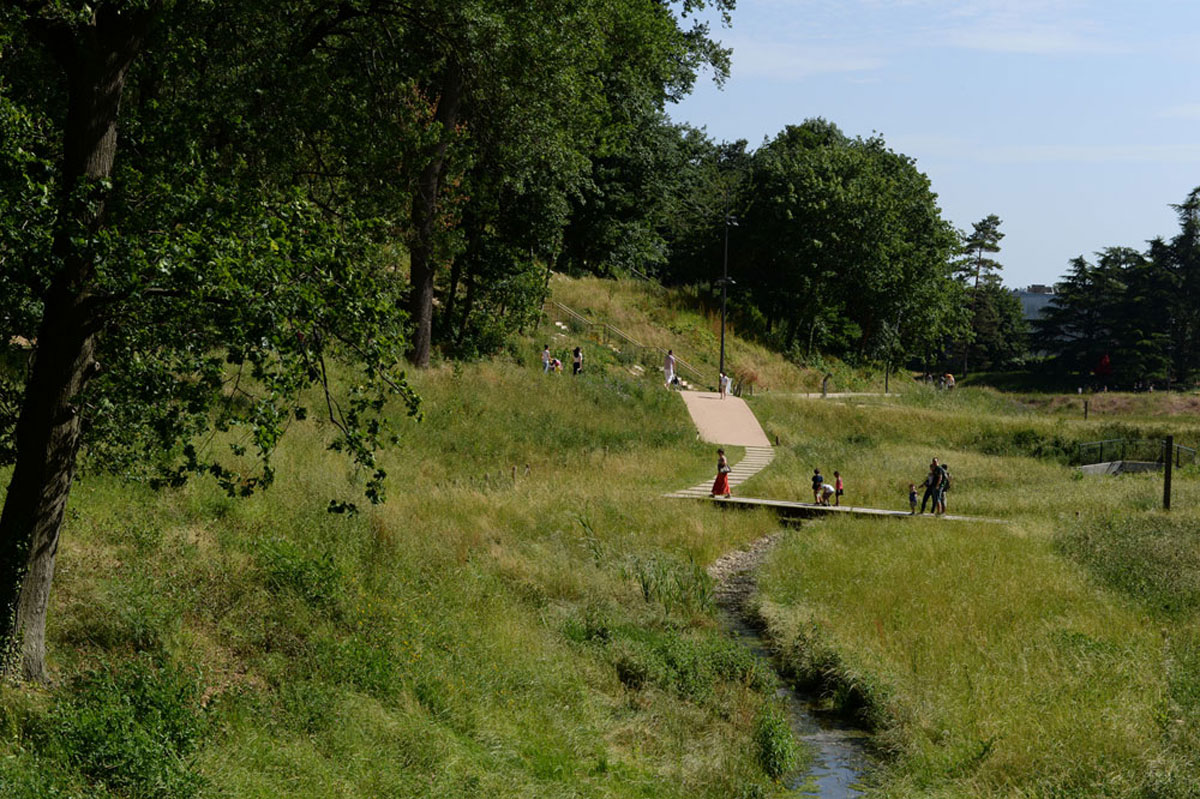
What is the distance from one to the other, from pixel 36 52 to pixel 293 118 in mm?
4282

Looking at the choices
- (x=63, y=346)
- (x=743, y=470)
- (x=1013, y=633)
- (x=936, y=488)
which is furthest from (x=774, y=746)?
(x=743, y=470)

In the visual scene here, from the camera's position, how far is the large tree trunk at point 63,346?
7.98 metres

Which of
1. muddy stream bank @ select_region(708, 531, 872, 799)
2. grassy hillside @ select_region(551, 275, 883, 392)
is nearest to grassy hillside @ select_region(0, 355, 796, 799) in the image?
muddy stream bank @ select_region(708, 531, 872, 799)

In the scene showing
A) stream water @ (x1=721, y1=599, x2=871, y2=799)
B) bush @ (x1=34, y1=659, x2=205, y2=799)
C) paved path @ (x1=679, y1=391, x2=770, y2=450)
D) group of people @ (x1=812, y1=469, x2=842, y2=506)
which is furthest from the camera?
paved path @ (x1=679, y1=391, x2=770, y2=450)

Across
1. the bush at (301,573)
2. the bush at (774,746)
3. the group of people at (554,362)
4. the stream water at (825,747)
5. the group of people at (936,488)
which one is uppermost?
the group of people at (554,362)

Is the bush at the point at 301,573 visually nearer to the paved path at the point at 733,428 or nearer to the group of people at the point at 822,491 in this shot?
the group of people at the point at 822,491

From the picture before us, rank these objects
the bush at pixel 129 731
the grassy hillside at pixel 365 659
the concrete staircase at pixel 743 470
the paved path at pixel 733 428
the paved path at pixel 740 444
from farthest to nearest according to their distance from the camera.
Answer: the paved path at pixel 733 428, the concrete staircase at pixel 743 470, the paved path at pixel 740 444, the grassy hillside at pixel 365 659, the bush at pixel 129 731

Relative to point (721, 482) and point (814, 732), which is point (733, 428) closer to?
point (721, 482)

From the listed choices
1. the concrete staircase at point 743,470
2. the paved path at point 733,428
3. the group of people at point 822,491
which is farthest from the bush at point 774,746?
the paved path at point 733,428

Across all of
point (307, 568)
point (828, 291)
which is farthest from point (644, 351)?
point (307, 568)

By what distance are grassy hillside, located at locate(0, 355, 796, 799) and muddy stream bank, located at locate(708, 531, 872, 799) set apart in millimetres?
546

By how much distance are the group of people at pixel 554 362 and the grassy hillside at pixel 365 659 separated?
14523 mm

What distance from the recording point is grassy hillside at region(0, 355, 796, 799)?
8359mm

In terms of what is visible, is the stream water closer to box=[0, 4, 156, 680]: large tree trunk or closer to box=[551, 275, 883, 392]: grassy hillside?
box=[0, 4, 156, 680]: large tree trunk
